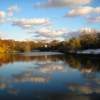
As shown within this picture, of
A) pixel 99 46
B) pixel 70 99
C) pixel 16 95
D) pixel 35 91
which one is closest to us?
pixel 70 99

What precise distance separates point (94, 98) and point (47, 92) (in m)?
3.05

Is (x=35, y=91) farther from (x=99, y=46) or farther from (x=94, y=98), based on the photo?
(x=99, y=46)

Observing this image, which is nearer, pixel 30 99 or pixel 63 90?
pixel 30 99

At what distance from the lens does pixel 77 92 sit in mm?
14805

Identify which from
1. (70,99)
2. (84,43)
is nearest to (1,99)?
(70,99)

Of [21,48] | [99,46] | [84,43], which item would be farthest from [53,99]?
[21,48]

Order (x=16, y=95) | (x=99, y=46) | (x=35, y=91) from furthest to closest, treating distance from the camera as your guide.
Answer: (x=99, y=46) < (x=35, y=91) < (x=16, y=95)

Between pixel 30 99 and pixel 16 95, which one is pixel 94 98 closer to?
pixel 30 99

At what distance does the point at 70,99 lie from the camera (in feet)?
42.0

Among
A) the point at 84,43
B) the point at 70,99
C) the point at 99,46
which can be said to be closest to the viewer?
the point at 70,99

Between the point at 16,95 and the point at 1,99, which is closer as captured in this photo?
the point at 1,99

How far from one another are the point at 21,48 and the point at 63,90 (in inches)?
6410

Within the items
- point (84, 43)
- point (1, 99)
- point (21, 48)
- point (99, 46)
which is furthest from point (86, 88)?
point (21, 48)

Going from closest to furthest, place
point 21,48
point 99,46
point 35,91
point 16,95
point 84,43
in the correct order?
point 16,95
point 35,91
point 99,46
point 84,43
point 21,48
